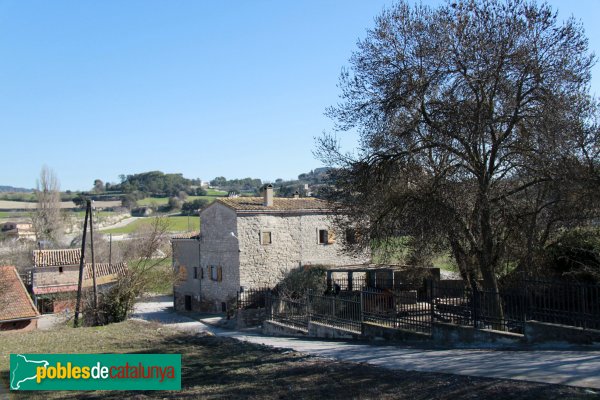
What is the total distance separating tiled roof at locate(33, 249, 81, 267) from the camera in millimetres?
46125

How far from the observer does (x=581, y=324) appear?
1076 cm

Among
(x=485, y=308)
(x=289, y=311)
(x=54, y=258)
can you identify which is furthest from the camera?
(x=54, y=258)

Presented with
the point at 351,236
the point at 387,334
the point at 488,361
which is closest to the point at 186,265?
the point at 351,236

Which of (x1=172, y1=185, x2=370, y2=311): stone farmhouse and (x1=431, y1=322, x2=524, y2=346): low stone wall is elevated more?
(x1=172, y1=185, x2=370, y2=311): stone farmhouse

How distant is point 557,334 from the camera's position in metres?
10.8

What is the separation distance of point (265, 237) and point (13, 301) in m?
15.1

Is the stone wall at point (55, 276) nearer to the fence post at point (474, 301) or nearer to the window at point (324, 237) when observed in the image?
the window at point (324, 237)

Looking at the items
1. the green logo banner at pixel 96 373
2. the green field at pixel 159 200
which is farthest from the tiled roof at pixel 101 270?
the green field at pixel 159 200

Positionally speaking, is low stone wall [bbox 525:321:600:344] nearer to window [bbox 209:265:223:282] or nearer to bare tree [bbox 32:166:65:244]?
window [bbox 209:265:223:282]

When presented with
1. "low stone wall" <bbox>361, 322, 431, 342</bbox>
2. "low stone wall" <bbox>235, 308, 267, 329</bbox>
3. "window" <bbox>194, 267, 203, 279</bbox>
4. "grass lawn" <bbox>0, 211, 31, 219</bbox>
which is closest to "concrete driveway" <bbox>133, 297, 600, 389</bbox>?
"low stone wall" <bbox>361, 322, 431, 342</bbox>

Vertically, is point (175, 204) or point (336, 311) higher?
point (175, 204)

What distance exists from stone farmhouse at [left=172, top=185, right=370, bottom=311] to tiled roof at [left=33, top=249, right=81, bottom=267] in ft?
49.8

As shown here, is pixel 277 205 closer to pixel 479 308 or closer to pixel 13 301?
pixel 13 301

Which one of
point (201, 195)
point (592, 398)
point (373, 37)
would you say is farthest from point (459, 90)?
point (201, 195)
